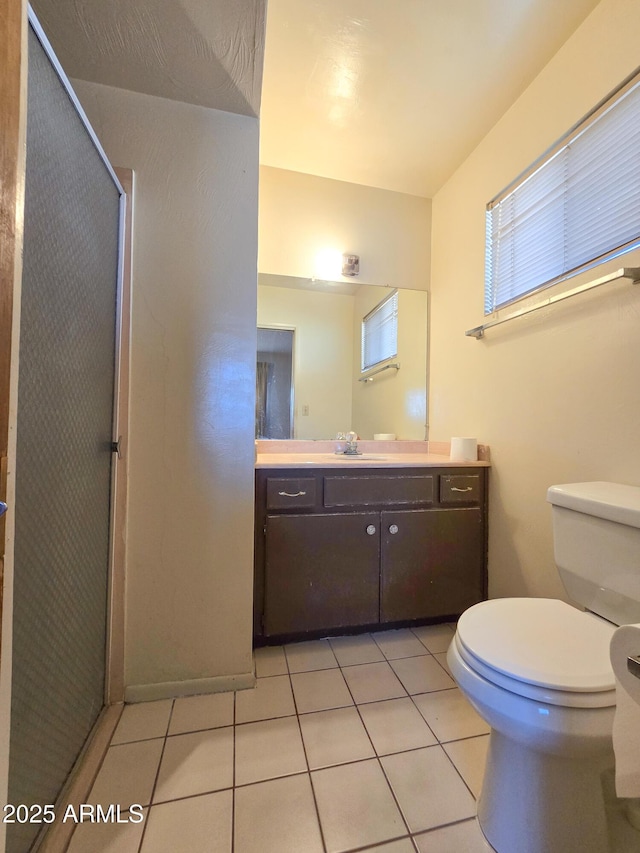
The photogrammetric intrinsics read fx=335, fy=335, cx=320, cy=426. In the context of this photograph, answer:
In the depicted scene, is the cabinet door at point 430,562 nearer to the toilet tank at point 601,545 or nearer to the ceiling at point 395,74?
the toilet tank at point 601,545

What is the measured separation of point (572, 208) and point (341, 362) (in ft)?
4.00

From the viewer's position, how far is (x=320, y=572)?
143 centimetres

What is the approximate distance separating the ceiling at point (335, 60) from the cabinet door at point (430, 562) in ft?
5.63

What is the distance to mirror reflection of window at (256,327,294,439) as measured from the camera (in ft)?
6.03

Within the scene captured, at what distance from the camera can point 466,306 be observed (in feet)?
5.93

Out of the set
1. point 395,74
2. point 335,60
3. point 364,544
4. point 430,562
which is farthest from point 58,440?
point 395,74

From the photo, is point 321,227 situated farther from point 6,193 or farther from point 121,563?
point 121,563

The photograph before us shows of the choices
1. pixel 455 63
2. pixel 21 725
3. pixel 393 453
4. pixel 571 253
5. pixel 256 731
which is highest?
pixel 455 63

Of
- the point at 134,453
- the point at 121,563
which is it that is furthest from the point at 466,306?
the point at 121,563

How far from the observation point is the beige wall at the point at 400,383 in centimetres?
208

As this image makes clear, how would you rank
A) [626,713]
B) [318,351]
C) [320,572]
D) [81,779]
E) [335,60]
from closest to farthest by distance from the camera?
[626,713]
[81,779]
[335,60]
[320,572]
[318,351]

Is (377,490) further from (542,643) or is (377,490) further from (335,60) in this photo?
(335,60)

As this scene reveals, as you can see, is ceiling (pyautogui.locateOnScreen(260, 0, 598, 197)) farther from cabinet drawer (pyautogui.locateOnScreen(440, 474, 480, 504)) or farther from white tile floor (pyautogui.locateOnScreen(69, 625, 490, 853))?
white tile floor (pyautogui.locateOnScreen(69, 625, 490, 853))

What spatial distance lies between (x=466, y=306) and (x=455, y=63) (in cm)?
96
